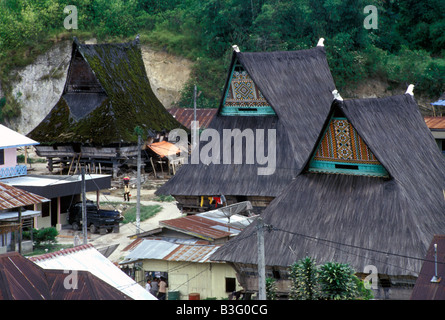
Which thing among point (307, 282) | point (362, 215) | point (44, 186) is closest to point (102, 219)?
point (44, 186)

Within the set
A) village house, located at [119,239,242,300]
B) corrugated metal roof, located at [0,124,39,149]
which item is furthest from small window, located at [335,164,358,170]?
corrugated metal roof, located at [0,124,39,149]

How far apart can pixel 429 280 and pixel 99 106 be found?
35367 millimetres

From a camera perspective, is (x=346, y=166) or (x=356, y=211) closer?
(x=356, y=211)

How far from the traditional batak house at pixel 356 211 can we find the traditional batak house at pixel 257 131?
6841 mm

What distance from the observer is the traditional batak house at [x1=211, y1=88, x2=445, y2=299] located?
24.7 m

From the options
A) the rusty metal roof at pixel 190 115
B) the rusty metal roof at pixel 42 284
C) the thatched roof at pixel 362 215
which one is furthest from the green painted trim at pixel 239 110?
the rusty metal roof at pixel 190 115

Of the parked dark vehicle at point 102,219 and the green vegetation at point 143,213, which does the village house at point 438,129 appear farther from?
the parked dark vehicle at point 102,219

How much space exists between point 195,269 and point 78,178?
1475 centimetres

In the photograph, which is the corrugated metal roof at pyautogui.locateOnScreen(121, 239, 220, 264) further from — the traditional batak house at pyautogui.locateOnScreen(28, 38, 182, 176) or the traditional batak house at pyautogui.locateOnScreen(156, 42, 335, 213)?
the traditional batak house at pyautogui.locateOnScreen(28, 38, 182, 176)

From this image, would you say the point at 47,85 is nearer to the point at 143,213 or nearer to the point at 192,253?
the point at 143,213

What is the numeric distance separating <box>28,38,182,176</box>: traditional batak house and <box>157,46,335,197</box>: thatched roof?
48.0 ft

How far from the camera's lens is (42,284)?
20.5 m

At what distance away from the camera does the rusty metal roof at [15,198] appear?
34.3m
